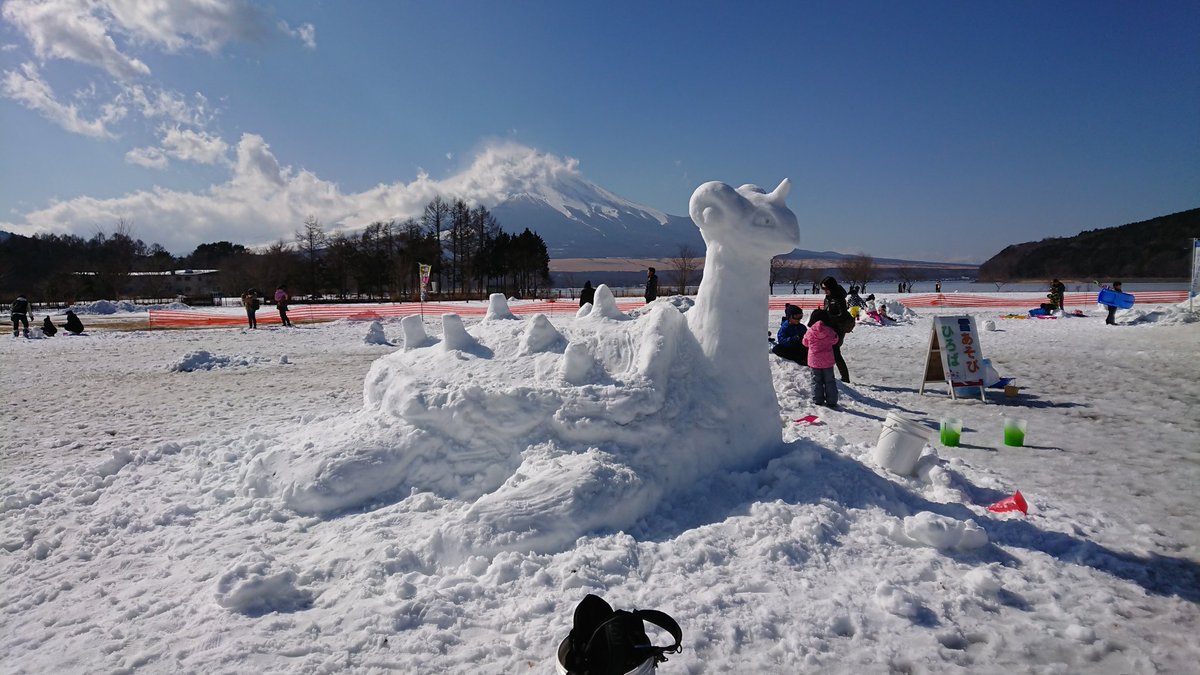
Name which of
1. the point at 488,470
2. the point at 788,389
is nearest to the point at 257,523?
the point at 488,470

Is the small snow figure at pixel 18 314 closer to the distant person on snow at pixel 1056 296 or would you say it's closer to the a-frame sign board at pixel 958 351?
the a-frame sign board at pixel 958 351

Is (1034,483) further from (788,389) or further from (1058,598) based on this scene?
(788,389)

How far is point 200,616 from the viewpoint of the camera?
3295 millimetres

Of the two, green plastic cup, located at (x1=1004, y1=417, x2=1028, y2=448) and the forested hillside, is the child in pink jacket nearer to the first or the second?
green plastic cup, located at (x1=1004, y1=417, x2=1028, y2=448)

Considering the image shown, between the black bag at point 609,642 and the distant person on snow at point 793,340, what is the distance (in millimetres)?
9017

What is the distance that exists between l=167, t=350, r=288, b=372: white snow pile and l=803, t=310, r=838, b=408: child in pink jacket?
12.5 m

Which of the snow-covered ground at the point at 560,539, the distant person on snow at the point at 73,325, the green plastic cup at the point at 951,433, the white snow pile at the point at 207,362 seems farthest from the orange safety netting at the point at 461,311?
the snow-covered ground at the point at 560,539

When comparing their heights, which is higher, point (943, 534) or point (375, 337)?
point (375, 337)

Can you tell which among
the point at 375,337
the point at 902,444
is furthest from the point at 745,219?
the point at 375,337

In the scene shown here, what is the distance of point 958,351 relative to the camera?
9281mm

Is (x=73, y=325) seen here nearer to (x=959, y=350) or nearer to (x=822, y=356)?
(x=822, y=356)

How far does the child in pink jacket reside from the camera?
8555 millimetres

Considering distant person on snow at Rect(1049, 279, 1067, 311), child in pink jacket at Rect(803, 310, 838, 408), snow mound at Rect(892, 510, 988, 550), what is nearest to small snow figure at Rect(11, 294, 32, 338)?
child in pink jacket at Rect(803, 310, 838, 408)

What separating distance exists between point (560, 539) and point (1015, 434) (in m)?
5.78
